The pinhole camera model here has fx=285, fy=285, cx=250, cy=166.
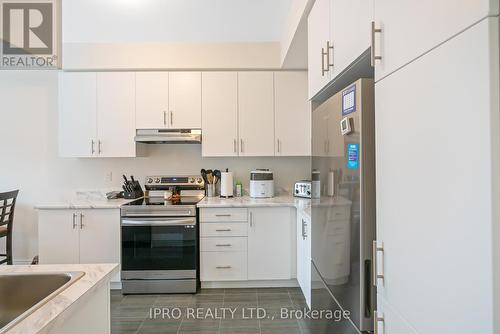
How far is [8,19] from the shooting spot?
8.09ft

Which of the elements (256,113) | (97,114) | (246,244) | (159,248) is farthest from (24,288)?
(256,113)

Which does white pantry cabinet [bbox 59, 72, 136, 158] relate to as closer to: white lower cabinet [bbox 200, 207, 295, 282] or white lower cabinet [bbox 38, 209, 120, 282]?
white lower cabinet [bbox 38, 209, 120, 282]

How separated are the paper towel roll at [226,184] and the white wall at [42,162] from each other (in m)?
0.26

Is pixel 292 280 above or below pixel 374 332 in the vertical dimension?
below

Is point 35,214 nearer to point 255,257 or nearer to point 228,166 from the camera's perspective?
point 228,166

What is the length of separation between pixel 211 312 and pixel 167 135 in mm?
1787

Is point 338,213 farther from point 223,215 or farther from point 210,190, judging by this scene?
point 210,190

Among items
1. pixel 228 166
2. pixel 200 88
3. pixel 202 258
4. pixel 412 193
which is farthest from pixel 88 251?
pixel 412 193

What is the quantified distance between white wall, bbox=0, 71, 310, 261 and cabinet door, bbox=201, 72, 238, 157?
0.38 metres

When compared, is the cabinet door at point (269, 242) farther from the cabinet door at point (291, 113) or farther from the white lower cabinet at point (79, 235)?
the white lower cabinet at point (79, 235)

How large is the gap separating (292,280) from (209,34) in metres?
2.63

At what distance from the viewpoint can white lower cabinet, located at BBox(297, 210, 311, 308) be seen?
2.23m

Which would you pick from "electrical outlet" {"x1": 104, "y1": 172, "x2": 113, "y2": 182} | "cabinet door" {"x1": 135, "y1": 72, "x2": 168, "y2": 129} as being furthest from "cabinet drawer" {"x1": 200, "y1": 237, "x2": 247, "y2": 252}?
"electrical outlet" {"x1": 104, "y1": 172, "x2": 113, "y2": 182}

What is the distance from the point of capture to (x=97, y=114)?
3.07 m
